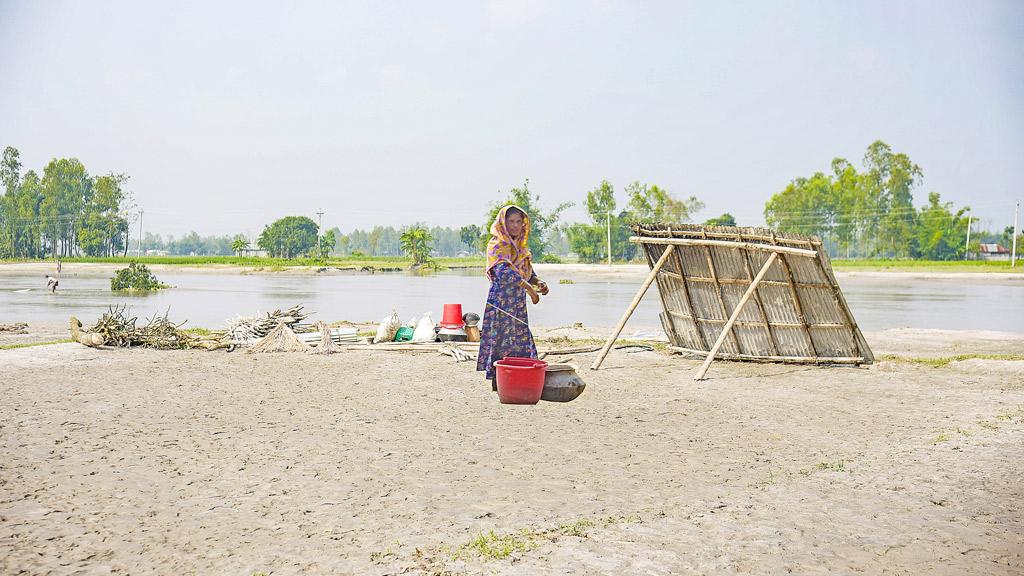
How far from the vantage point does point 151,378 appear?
26.5ft

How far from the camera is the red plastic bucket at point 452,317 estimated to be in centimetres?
1120

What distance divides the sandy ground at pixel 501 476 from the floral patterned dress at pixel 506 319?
529 millimetres

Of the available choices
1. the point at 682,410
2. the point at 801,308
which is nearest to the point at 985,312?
the point at 801,308

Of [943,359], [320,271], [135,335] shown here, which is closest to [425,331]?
[135,335]

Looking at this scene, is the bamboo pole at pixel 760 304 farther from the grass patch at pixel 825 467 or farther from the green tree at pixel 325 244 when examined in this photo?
the green tree at pixel 325 244

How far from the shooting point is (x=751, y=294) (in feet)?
27.8

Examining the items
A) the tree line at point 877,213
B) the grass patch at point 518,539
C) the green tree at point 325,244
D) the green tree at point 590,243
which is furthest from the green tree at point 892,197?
the grass patch at point 518,539

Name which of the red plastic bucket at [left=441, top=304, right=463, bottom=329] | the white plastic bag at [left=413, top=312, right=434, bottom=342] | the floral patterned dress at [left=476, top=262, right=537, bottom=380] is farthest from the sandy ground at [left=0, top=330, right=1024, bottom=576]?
the red plastic bucket at [left=441, top=304, right=463, bottom=329]

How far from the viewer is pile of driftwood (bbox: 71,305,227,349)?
1045 cm

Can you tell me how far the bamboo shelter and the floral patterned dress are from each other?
6.31 ft

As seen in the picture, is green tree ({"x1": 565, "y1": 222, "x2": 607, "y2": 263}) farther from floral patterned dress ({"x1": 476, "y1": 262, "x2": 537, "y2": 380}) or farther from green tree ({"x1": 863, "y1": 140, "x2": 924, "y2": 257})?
floral patterned dress ({"x1": 476, "y1": 262, "x2": 537, "y2": 380})

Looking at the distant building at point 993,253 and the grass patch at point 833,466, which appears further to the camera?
the distant building at point 993,253

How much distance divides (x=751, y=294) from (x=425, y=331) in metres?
4.72

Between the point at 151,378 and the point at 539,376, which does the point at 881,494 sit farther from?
the point at 151,378
